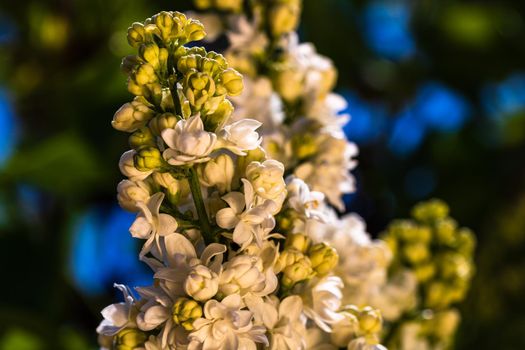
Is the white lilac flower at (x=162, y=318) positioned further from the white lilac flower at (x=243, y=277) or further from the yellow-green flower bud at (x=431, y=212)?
the yellow-green flower bud at (x=431, y=212)

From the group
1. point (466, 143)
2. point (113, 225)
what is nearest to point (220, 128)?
point (113, 225)

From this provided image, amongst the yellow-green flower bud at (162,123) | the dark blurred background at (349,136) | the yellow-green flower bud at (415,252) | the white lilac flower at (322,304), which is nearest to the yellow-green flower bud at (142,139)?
the yellow-green flower bud at (162,123)

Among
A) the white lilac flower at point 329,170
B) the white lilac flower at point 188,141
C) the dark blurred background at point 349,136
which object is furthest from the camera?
the dark blurred background at point 349,136

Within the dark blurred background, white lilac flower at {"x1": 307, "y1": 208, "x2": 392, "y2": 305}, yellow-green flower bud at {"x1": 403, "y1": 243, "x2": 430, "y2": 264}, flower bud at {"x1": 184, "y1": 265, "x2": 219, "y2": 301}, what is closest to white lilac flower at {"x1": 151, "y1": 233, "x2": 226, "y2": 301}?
flower bud at {"x1": 184, "y1": 265, "x2": 219, "y2": 301}

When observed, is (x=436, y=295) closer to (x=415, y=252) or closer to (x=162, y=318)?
(x=415, y=252)

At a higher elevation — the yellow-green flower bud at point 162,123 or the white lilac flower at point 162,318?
the yellow-green flower bud at point 162,123

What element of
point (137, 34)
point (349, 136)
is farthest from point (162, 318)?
point (349, 136)
